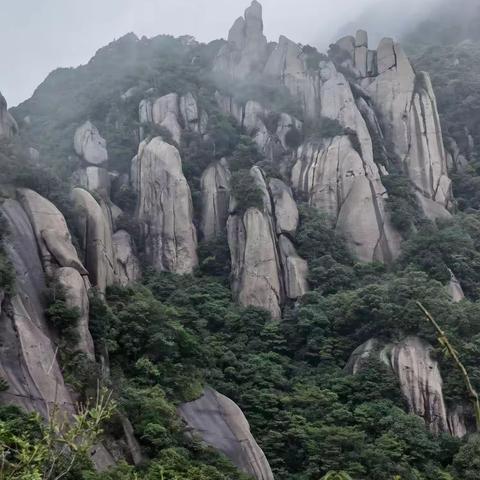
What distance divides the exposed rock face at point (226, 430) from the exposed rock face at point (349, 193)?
55.1ft

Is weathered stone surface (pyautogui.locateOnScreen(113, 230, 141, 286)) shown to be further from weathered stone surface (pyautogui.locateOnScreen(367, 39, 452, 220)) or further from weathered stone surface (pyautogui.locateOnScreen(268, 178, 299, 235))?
weathered stone surface (pyautogui.locateOnScreen(367, 39, 452, 220))

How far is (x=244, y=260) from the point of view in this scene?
36906 mm

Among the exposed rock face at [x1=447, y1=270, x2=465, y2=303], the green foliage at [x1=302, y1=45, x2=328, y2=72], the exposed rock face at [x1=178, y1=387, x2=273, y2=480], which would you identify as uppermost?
the green foliage at [x1=302, y1=45, x2=328, y2=72]

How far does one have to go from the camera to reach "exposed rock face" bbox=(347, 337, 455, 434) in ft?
89.3

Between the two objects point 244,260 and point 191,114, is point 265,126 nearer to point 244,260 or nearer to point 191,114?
point 191,114

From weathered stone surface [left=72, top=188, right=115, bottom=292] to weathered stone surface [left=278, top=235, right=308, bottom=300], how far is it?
1017 cm

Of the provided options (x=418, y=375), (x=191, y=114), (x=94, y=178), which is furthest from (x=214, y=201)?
(x=418, y=375)

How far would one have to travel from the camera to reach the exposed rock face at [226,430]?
22.8m

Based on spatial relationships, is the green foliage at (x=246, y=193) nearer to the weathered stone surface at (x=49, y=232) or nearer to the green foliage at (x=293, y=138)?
the green foliage at (x=293, y=138)

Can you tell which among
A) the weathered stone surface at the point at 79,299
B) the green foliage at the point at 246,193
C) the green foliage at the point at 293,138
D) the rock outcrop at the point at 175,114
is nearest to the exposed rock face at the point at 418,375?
the weathered stone surface at the point at 79,299

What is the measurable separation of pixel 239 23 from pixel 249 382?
37263 millimetres

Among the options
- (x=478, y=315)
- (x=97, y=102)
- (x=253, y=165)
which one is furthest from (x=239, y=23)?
(x=478, y=315)

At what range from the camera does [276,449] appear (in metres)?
24.9

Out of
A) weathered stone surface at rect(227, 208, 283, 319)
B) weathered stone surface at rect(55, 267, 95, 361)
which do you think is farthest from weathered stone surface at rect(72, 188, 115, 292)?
weathered stone surface at rect(227, 208, 283, 319)
